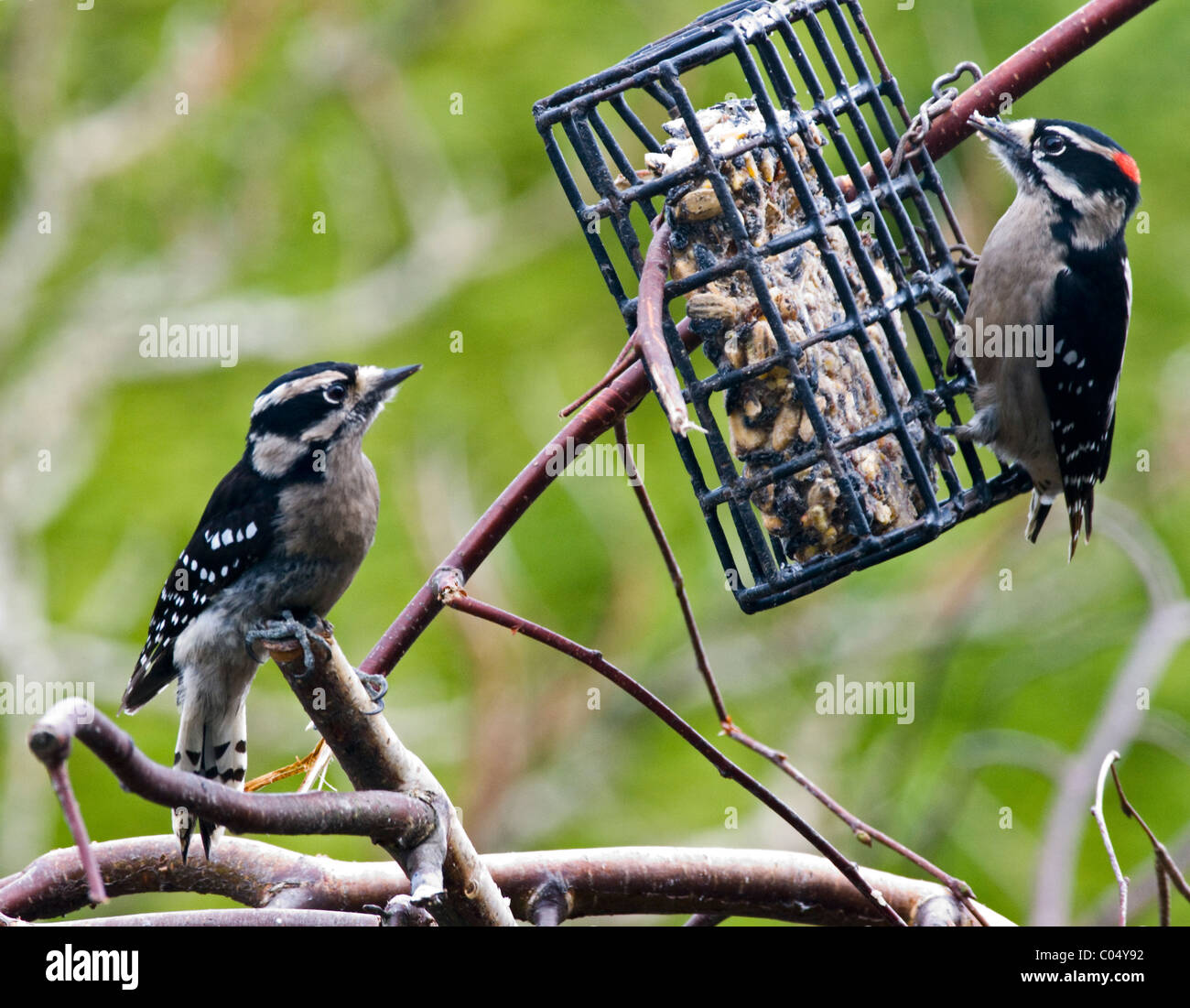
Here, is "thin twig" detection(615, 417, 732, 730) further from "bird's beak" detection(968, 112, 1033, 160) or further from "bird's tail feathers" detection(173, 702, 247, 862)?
"bird's beak" detection(968, 112, 1033, 160)

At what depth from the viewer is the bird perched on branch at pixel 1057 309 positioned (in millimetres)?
3684

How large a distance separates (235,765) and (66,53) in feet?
19.1

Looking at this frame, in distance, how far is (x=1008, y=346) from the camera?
3695 mm

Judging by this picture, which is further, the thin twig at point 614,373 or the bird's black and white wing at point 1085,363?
the bird's black and white wing at point 1085,363

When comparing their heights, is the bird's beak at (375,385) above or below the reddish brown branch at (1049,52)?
below

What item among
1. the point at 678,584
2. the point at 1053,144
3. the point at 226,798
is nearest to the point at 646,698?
the point at 678,584

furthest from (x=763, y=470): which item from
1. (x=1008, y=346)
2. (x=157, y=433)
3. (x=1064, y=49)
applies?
(x=157, y=433)

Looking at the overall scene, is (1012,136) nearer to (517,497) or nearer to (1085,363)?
(1085,363)

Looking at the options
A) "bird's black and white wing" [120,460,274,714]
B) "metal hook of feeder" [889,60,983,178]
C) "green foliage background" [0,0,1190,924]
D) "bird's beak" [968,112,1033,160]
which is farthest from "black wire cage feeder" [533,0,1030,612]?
"green foliage background" [0,0,1190,924]

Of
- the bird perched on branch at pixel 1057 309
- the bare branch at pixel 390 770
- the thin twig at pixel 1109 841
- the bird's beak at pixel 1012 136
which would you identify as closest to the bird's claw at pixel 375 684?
the bare branch at pixel 390 770

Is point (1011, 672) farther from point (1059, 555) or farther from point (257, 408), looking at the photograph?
point (257, 408)

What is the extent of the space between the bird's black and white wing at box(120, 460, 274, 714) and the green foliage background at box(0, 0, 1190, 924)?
3.00 m

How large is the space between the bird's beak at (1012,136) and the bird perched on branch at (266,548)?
5.61 ft

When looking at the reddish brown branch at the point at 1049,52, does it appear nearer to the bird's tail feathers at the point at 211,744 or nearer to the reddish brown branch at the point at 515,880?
the reddish brown branch at the point at 515,880
